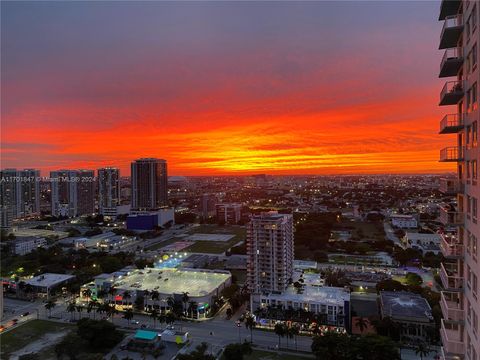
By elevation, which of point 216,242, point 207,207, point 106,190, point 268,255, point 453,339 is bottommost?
point 216,242

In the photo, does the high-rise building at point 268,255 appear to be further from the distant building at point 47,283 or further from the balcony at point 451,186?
the balcony at point 451,186

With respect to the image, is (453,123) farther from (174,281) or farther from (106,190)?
(106,190)

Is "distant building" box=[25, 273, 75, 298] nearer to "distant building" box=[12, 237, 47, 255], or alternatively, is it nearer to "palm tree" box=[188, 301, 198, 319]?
"palm tree" box=[188, 301, 198, 319]

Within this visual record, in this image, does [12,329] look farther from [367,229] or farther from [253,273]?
[367,229]

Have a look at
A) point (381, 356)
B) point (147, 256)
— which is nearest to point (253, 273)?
point (381, 356)

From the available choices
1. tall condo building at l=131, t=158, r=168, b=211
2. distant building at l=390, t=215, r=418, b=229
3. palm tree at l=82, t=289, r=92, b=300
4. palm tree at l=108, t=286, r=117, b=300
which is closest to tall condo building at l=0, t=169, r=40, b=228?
tall condo building at l=131, t=158, r=168, b=211

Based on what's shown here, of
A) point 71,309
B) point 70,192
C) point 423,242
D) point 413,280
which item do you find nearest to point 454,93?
point 71,309
